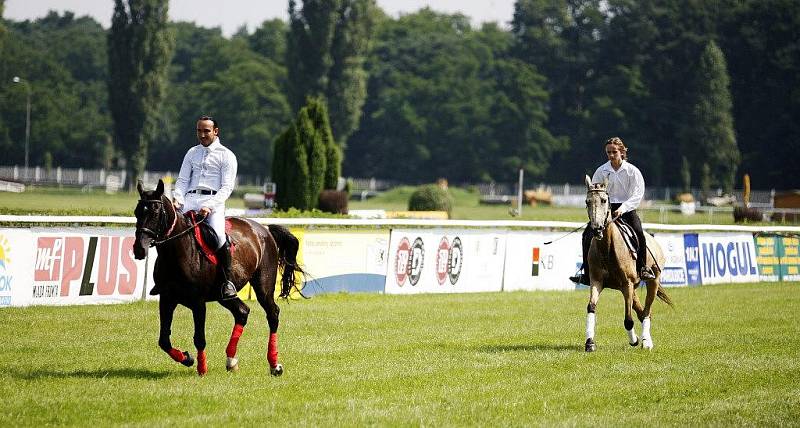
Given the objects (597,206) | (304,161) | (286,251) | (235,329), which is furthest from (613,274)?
(304,161)

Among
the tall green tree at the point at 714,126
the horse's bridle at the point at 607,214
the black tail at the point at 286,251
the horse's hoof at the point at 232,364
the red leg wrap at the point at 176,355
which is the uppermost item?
the tall green tree at the point at 714,126

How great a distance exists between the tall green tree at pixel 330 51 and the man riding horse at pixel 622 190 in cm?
6782

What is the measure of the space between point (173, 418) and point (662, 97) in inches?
3393

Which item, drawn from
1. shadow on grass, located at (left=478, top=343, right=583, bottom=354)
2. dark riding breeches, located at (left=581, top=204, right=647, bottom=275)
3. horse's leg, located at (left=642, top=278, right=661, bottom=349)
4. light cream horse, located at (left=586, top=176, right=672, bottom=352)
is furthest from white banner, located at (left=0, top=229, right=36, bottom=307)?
horse's leg, located at (left=642, top=278, right=661, bottom=349)

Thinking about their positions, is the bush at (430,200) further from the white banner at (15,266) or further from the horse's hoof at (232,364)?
the horse's hoof at (232,364)

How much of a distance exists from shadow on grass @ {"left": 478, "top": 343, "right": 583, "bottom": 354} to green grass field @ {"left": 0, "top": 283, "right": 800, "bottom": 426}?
2cm

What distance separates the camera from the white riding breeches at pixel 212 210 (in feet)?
36.2

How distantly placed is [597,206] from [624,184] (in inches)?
41.2

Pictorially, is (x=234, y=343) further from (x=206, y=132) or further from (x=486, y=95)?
(x=486, y=95)

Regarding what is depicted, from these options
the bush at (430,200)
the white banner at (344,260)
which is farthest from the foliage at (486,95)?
the white banner at (344,260)

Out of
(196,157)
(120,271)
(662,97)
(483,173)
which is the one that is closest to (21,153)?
(483,173)

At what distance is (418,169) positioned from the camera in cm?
9950

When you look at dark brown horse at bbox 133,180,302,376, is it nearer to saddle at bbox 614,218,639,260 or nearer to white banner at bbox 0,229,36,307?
saddle at bbox 614,218,639,260

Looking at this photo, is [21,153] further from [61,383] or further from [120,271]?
[61,383]
